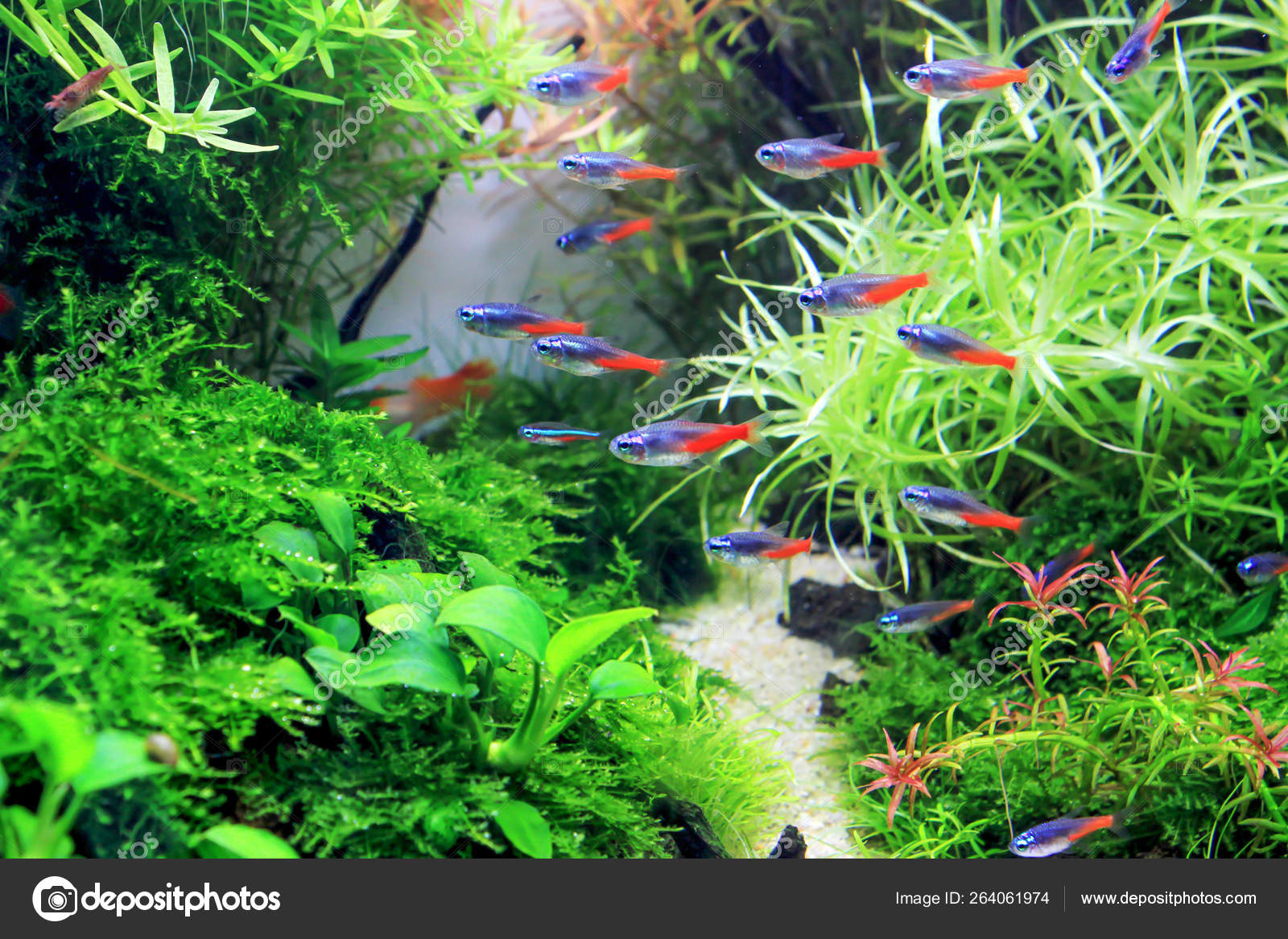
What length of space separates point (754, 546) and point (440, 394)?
2.04m

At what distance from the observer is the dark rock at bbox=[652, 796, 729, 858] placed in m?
1.85

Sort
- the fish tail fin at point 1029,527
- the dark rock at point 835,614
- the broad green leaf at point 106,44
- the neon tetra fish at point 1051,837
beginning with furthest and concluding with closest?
the dark rock at point 835,614
the fish tail fin at point 1029,527
the broad green leaf at point 106,44
the neon tetra fish at point 1051,837

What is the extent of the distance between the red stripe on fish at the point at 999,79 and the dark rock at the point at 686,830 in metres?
2.45

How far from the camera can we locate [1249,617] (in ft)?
8.57

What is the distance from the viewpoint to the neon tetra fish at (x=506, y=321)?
2.68m

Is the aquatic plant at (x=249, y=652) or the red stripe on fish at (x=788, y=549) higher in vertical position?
the aquatic plant at (x=249, y=652)

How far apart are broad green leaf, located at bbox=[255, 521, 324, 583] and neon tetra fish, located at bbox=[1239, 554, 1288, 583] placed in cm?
281

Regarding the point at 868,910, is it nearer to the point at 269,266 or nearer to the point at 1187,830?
the point at 1187,830

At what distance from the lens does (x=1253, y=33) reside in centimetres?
376

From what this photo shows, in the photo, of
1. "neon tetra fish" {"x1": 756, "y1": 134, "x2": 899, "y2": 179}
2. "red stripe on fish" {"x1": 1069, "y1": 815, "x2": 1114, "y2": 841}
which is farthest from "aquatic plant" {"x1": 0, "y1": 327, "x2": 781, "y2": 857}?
"neon tetra fish" {"x1": 756, "y1": 134, "x2": 899, "y2": 179}

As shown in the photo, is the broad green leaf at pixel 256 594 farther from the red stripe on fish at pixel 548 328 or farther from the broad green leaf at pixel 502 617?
the red stripe on fish at pixel 548 328

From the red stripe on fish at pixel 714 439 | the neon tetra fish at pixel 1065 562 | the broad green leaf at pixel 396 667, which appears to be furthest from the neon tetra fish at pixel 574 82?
the neon tetra fish at pixel 1065 562

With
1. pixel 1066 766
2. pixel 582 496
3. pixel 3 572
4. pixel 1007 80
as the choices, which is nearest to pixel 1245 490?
pixel 1066 766

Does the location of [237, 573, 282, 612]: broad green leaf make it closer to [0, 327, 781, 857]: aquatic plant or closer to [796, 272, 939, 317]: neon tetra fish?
A: [0, 327, 781, 857]: aquatic plant
